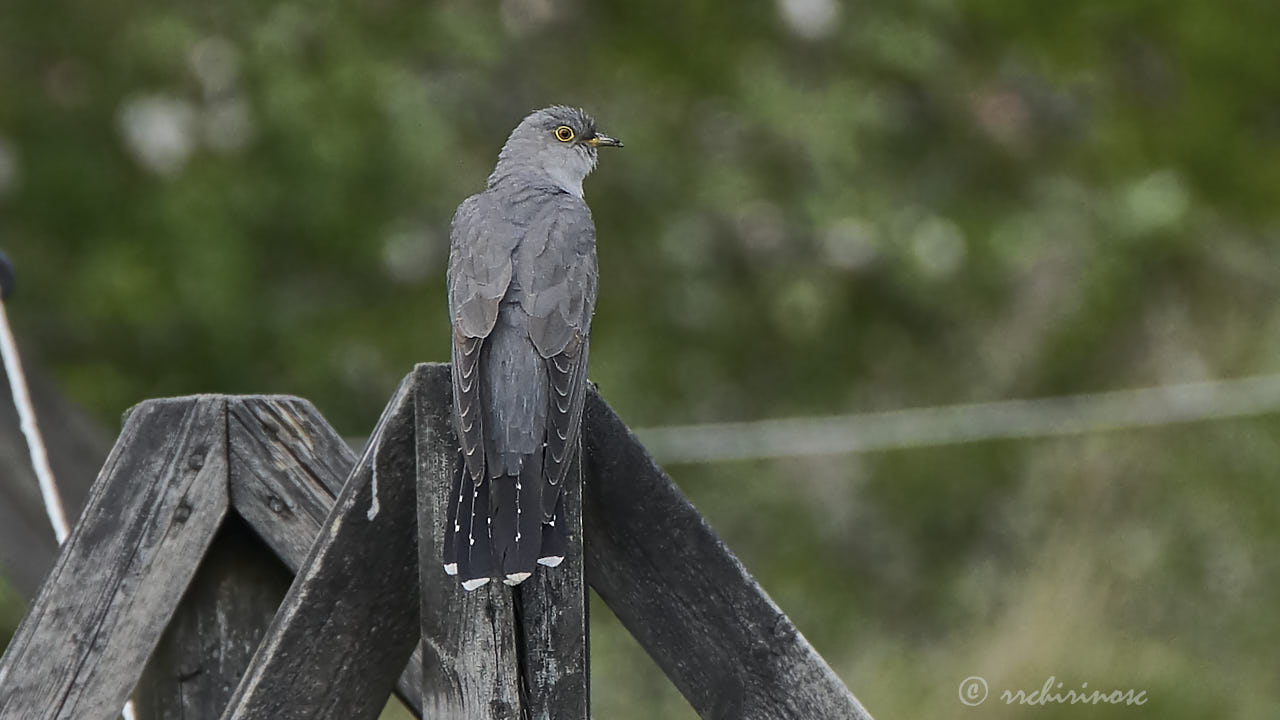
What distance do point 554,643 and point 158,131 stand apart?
5982 mm

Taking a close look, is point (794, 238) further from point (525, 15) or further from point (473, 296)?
point (473, 296)

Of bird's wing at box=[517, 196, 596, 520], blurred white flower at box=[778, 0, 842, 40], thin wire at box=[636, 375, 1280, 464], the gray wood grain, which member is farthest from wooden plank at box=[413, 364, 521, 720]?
blurred white flower at box=[778, 0, 842, 40]

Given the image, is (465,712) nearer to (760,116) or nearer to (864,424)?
(864,424)

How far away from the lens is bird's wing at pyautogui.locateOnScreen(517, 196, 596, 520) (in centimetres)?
203

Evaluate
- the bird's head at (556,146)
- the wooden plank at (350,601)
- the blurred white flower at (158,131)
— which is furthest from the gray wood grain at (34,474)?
the blurred white flower at (158,131)

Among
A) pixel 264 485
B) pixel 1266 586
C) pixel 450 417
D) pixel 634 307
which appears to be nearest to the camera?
pixel 450 417

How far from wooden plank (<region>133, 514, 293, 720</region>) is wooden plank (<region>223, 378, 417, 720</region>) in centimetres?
35

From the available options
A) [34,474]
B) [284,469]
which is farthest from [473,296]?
[34,474]

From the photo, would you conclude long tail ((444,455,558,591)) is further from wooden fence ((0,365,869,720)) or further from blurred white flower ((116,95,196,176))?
blurred white flower ((116,95,196,176))

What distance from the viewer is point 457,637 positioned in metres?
1.84

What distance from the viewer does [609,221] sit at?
791 cm

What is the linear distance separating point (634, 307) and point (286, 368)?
1907 millimetres

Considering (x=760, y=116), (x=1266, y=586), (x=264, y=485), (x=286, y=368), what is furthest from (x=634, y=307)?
(x=264, y=485)

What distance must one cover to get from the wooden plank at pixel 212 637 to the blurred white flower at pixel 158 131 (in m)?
5.39
